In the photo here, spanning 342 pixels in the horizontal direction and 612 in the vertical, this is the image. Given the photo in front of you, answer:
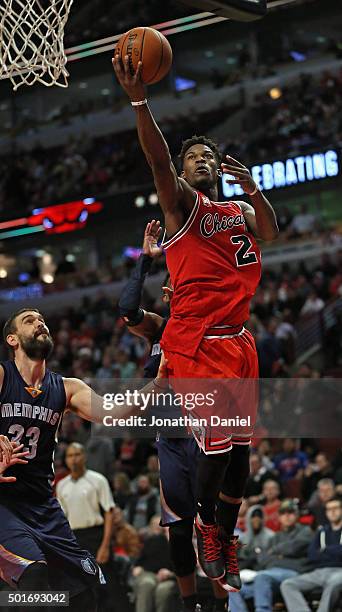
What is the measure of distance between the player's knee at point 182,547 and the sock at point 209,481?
0.66 meters

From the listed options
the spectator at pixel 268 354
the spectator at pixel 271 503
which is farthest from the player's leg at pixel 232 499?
the spectator at pixel 268 354

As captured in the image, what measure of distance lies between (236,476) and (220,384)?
57 cm

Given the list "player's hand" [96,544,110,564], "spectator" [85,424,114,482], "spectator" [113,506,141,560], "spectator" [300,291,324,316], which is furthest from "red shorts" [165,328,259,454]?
"spectator" [300,291,324,316]

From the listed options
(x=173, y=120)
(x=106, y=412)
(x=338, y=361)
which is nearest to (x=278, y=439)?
(x=338, y=361)

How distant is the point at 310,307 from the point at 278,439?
14.8 feet

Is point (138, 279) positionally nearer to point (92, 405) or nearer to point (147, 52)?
point (92, 405)

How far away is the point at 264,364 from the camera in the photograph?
43.8 ft

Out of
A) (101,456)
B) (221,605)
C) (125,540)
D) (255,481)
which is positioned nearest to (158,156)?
(221,605)

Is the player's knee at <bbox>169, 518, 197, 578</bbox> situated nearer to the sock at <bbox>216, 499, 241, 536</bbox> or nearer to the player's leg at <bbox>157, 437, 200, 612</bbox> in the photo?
the player's leg at <bbox>157, 437, 200, 612</bbox>

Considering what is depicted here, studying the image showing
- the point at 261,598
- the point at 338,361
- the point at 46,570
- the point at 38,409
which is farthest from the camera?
the point at 338,361

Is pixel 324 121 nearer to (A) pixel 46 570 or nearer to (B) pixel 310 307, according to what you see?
(B) pixel 310 307

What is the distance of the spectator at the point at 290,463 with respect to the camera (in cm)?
1091

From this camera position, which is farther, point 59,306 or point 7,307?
point 59,306

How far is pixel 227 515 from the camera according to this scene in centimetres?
560
